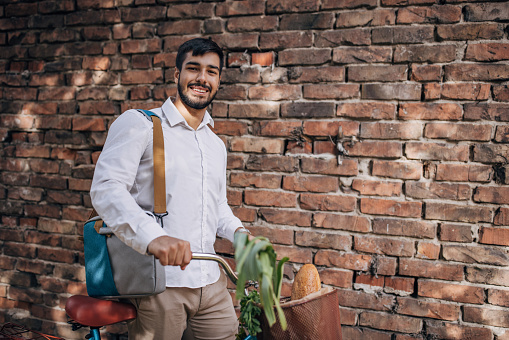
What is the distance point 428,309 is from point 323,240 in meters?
0.64

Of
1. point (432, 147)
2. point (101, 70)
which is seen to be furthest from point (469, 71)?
point (101, 70)

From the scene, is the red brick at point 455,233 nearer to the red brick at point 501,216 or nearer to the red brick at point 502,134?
the red brick at point 501,216

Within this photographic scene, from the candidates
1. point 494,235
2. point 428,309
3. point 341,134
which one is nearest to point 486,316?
point 428,309

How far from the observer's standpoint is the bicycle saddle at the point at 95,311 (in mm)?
1498

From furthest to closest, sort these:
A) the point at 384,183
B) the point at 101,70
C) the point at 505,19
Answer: the point at 101,70
the point at 384,183
the point at 505,19

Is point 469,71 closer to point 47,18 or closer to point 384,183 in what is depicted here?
point 384,183

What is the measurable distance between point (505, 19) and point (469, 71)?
305 mm

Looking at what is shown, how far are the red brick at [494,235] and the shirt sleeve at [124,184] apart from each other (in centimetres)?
161

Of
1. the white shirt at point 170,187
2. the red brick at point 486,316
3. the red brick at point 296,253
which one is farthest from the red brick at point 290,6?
the red brick at point 486,316

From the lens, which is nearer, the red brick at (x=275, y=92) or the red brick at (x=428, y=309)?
the red brick at (x=428, y=309)

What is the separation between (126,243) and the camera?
4.32 ft

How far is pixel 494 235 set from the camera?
1906mm

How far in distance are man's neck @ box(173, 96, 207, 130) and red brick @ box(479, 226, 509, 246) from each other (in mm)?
1529

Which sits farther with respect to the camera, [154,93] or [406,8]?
[154,93]
